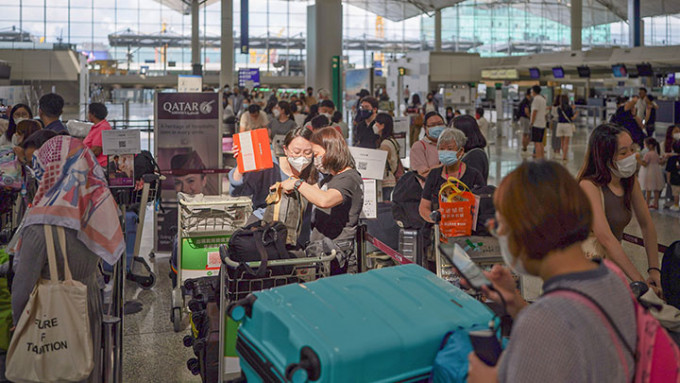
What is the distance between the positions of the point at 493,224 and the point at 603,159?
234cm

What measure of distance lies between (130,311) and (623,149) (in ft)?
13.6

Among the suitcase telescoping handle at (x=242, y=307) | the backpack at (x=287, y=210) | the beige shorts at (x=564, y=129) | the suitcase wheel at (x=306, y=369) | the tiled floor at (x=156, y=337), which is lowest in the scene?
the tiled floor at (x=156, y=337)

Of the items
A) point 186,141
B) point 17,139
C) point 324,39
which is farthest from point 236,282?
point 324,39

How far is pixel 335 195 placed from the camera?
4320 mm

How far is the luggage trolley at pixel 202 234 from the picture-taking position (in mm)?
5613

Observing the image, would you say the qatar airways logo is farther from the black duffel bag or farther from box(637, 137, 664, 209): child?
box(637, 137, 664, 209): child

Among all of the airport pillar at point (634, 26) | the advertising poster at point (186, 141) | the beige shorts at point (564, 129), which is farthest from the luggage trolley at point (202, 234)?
the airport pillar at point (634, 26)

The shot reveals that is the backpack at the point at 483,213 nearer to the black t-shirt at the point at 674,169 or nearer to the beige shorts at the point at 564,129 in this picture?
the black t-shirt at the point at 674,169

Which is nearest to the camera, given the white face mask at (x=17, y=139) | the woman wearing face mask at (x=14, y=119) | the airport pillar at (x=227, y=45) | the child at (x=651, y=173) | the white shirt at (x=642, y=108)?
the white face mask at (x=17, y=139)

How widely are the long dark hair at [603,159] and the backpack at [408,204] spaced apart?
1.77 m

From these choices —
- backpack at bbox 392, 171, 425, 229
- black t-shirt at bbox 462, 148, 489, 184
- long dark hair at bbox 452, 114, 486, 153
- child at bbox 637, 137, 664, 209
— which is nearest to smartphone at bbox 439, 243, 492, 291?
backpack at bbox 392, 171, 425, 229

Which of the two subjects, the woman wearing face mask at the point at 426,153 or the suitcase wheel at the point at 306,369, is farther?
the woman wearing face mask at the point at 426,153

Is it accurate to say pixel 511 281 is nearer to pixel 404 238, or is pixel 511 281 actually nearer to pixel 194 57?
pixel 404 238

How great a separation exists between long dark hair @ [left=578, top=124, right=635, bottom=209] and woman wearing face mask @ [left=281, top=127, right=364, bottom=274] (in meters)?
1.31
